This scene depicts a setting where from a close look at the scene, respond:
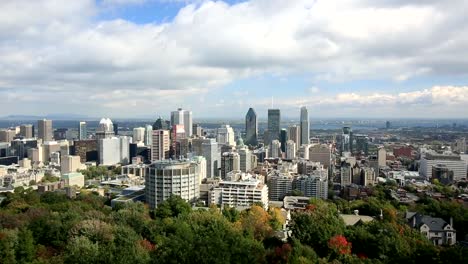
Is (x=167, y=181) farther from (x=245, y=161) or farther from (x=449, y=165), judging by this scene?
(x=449, y=165)

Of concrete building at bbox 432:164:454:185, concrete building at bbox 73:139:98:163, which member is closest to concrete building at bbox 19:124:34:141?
concrete building at bbox 73:139:98:163

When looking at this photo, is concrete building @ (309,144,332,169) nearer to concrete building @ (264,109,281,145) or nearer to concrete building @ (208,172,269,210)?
concrete building @ (264,109,281,145)

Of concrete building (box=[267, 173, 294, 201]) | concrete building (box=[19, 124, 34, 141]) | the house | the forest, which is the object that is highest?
concrete building (box=[19, 124, 34, 141])

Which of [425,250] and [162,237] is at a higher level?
[425,250]

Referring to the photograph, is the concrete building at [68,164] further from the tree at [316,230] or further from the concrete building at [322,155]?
the tree at [316,230]

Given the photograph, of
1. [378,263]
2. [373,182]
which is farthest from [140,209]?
[373,182]

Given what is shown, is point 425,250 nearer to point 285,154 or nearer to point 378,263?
point 378,263

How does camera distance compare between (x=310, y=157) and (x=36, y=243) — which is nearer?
(x=36, y=243)
